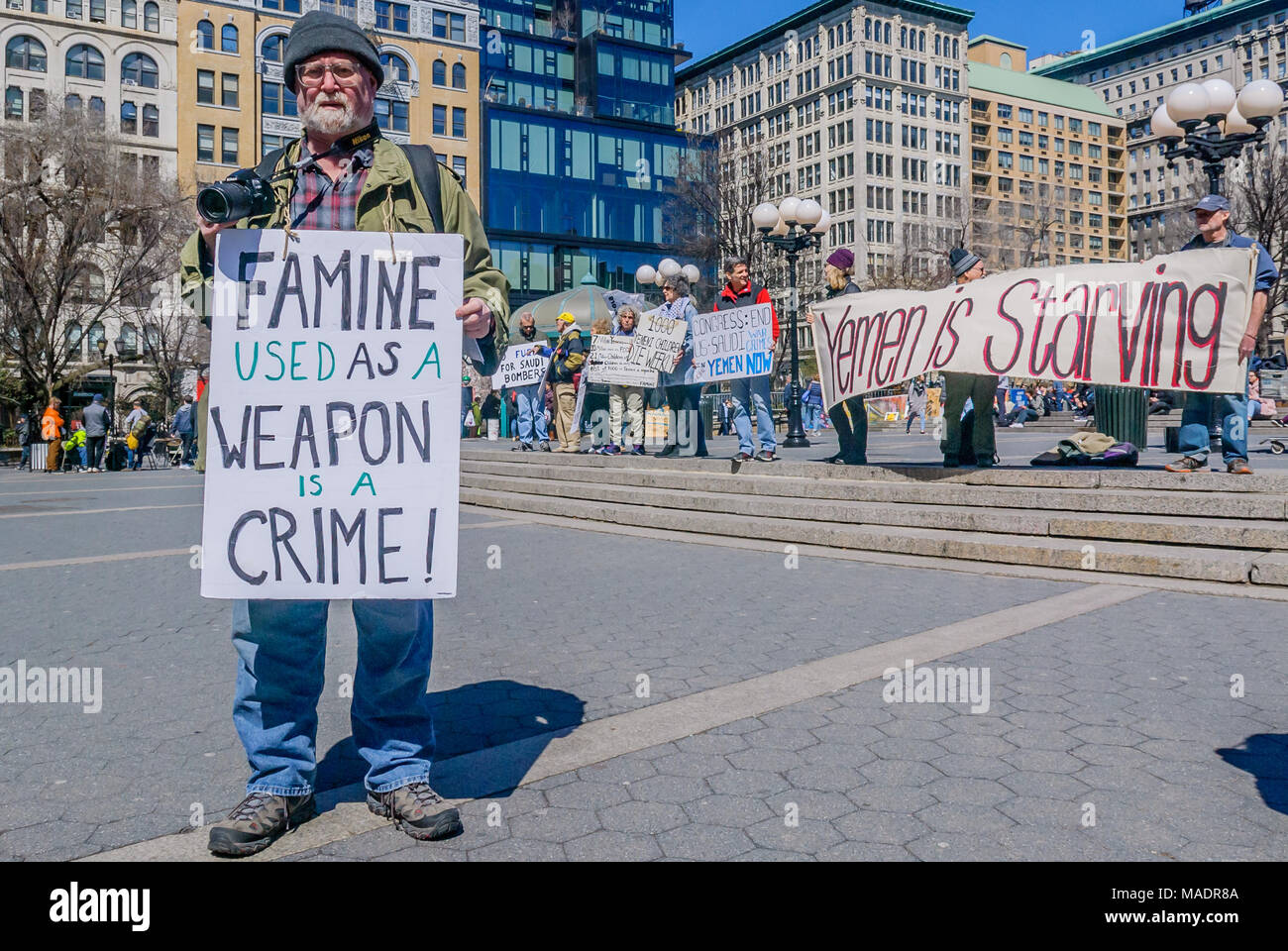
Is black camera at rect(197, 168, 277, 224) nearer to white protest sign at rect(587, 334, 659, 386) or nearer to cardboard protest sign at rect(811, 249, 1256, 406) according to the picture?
cardboard protest sign at rect(811, 249, 1256, 406)

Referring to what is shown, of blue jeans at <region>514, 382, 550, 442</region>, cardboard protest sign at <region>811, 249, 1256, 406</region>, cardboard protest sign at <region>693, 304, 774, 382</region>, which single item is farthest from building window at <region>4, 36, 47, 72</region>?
cardboard protest sign at <region>811, 249, 1256, 406</region>

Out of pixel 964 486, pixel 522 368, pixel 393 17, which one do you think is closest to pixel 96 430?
pixel 522 368

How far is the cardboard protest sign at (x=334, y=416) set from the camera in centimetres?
288

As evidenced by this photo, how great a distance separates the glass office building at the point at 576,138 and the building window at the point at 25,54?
2445 cm

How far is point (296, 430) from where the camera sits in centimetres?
295

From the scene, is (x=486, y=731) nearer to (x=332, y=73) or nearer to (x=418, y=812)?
(x=418, y=812)

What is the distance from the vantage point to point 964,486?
8734 mm

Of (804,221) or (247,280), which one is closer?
(247,280)

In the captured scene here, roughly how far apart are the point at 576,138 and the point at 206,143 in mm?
21976

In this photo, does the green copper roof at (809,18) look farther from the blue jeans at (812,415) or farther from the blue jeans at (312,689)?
the blue jeans at (312,689)

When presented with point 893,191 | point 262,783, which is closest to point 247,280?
point 262,783

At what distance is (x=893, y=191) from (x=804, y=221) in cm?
8169

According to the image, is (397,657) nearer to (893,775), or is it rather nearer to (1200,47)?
(893,775)
